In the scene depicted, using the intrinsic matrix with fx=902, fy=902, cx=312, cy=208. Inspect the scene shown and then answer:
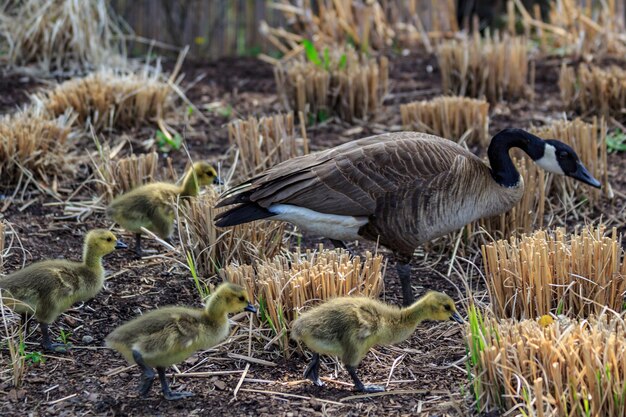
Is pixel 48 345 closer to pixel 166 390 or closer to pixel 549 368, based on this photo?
pixel 166 390

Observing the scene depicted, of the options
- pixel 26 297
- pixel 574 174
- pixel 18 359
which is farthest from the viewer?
pixel 574 174

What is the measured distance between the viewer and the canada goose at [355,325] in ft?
13.9

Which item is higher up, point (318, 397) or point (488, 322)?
point (488, 322)

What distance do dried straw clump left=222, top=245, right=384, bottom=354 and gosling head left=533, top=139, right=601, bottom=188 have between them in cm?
176

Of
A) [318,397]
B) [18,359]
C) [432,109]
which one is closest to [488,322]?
[318,397]

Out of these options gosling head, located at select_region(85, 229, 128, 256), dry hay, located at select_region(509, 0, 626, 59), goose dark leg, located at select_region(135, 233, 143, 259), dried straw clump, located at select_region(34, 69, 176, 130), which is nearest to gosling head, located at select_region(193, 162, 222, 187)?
goose dark leg, located at select_region(135, 233, 143, 259)

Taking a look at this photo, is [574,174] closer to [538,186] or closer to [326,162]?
[538,186]

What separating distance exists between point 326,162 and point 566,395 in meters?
2.35

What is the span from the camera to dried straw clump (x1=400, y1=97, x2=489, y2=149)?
309 inches

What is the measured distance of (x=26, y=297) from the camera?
4.70 m

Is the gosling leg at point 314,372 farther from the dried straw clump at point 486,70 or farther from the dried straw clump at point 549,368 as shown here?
the dried straw clump at point 486,70

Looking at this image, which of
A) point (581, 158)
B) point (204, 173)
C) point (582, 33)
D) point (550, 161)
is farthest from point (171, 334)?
point (582, 33)

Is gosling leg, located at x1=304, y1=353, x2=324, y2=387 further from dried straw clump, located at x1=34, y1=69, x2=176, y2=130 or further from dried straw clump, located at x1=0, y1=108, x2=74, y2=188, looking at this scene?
dried straw clump, located at x1=34, y1=69, x2=176, y2=130

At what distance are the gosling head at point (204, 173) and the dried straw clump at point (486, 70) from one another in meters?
3.65
